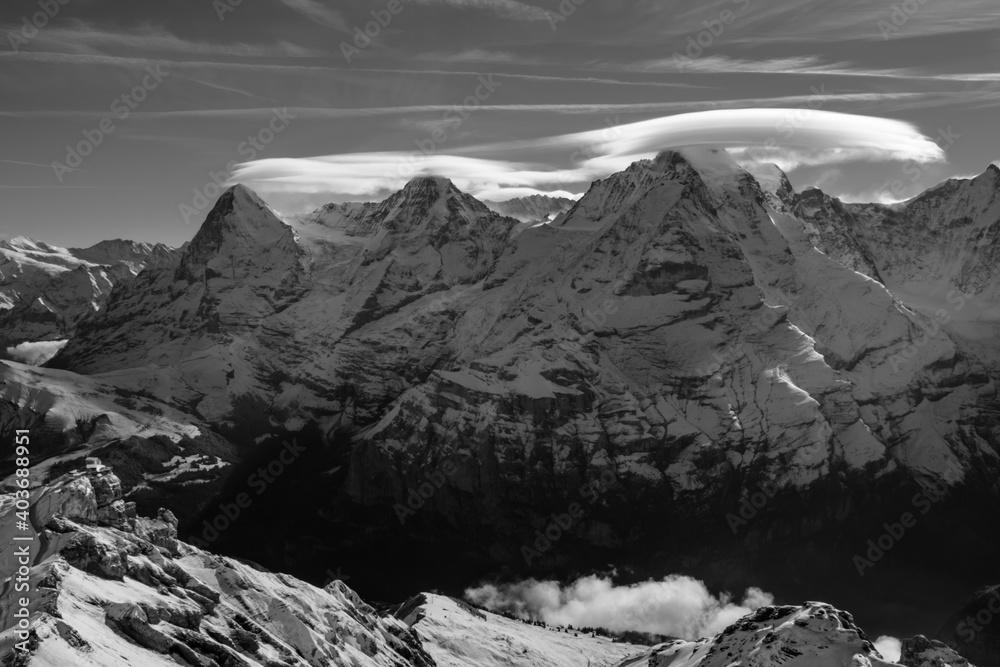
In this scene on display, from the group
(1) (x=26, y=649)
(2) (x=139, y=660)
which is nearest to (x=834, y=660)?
(2) (x=139, y=660)

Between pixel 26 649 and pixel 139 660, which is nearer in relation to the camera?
pixel 26 649

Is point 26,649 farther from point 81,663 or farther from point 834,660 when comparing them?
point 834,660

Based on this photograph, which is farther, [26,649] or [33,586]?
[33,586]

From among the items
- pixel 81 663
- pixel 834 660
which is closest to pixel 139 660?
pixel 81 663

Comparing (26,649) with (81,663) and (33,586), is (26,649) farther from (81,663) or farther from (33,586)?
(33,586)

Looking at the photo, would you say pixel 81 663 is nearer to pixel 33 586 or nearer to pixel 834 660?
→ pixel 33 586

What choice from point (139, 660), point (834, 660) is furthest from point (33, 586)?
point (834, 660)

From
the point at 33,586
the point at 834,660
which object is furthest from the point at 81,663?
the point at 834,660

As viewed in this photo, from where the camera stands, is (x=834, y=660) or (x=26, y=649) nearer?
(x=26, y=649)
